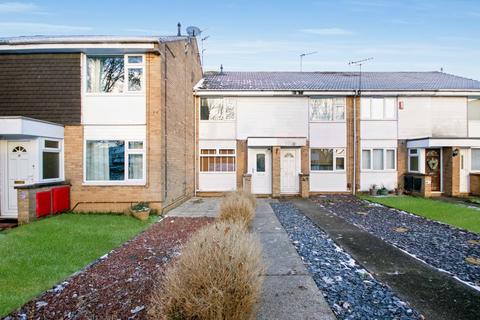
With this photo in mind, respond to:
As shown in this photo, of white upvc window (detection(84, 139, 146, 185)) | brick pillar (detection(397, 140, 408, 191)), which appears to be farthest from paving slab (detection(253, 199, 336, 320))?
brick pillar (detection(397, 140, 408, 191))

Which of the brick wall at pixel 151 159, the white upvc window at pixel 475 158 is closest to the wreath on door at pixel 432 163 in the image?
the white upvc window at pixel 475 158

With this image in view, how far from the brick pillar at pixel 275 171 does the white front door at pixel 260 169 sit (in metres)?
0.60

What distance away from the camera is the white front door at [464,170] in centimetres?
1570

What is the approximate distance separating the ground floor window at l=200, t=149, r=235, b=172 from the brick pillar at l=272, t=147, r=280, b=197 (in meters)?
2.44

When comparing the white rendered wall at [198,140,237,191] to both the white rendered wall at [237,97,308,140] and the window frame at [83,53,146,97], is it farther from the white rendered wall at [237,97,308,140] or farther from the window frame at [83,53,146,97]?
the window frame at [83,53,146,97]

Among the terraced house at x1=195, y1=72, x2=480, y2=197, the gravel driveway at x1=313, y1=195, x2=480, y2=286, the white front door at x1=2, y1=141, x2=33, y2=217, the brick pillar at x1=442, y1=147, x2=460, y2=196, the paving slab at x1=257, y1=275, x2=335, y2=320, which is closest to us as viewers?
the paving slab at x1=257, y1=275, x2=335, y2=320

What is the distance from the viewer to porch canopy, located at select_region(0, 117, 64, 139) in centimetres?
841

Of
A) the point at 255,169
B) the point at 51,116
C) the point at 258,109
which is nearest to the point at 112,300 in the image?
the point at 51,116

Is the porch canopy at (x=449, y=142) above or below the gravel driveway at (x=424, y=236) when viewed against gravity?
above

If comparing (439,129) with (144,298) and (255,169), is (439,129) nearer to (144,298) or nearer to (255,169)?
(255,169)

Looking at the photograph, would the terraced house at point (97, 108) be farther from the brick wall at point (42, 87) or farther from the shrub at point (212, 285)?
the shrub at point (212, 285)

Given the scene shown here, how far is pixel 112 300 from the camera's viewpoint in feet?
12.8

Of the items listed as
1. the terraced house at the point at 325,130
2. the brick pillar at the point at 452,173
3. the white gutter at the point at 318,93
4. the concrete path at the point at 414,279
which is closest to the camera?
the concrete path at the point at 414,279

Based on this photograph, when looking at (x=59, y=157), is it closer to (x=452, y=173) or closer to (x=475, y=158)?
(x=452, y=173)
